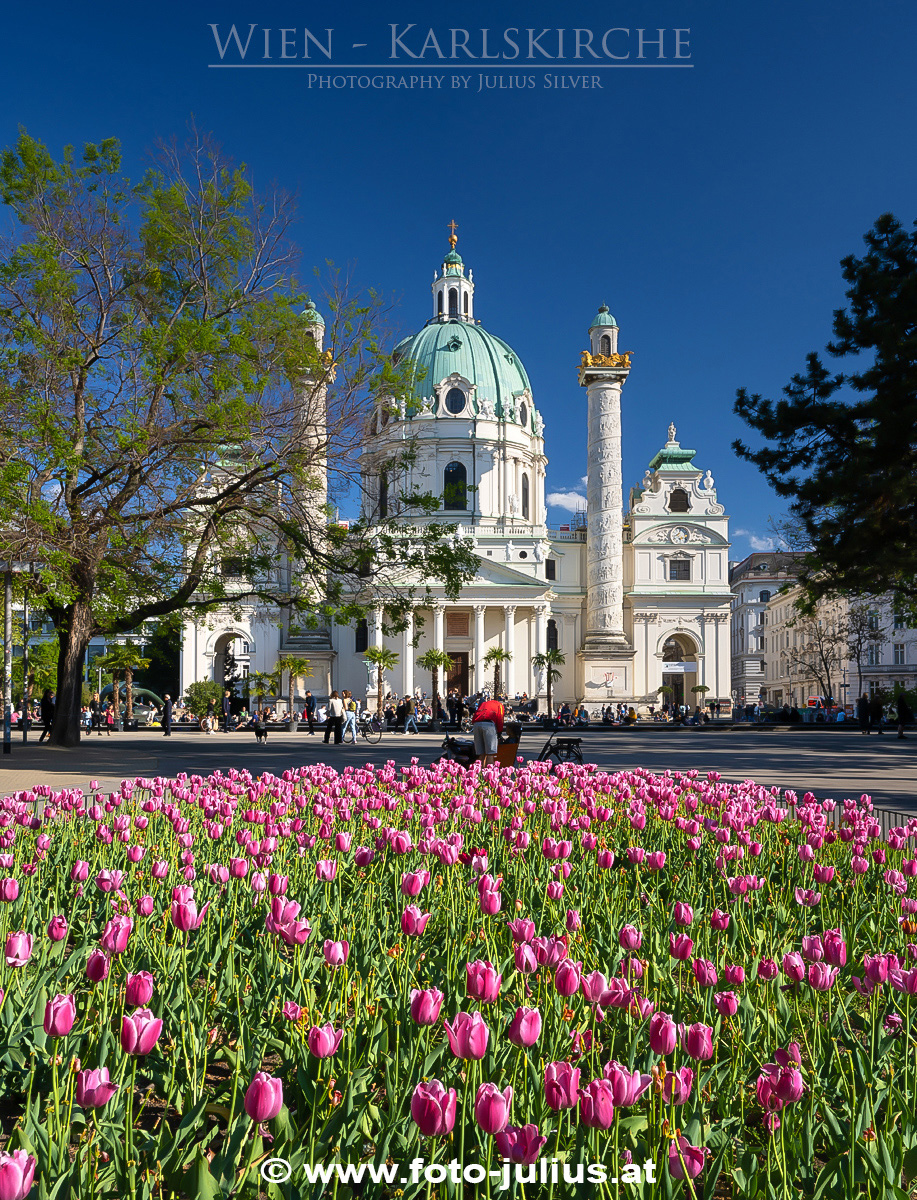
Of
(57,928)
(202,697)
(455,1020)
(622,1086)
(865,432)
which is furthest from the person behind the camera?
(202,697)

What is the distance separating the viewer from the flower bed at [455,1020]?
→ 7.23ft

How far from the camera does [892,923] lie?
189 inches

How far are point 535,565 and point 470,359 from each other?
17593 millimetres

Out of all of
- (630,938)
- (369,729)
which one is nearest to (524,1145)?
(630,938)

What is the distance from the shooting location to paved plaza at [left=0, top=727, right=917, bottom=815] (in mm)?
13867

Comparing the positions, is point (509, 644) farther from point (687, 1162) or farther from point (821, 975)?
point (687, 1162)

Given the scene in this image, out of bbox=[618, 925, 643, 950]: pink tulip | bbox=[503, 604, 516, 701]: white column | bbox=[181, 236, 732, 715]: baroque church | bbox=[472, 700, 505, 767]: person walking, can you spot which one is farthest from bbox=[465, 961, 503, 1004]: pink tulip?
bbox=[503, 604, 516, 701]: white column

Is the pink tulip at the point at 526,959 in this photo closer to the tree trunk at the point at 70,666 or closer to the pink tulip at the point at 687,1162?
the pink tulip at the point at 687,1162

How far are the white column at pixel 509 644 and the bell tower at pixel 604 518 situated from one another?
17.0ft

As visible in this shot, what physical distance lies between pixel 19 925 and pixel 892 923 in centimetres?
427

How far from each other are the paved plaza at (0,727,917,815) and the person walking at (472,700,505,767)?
13.9 feet

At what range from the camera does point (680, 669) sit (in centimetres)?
6881

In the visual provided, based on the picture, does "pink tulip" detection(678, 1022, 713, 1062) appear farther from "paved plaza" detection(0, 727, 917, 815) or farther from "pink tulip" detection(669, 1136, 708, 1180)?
"paved plaza" detection(0, 727, 917, 815)

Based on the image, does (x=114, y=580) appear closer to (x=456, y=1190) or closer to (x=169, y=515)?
(x=169, y=515)
